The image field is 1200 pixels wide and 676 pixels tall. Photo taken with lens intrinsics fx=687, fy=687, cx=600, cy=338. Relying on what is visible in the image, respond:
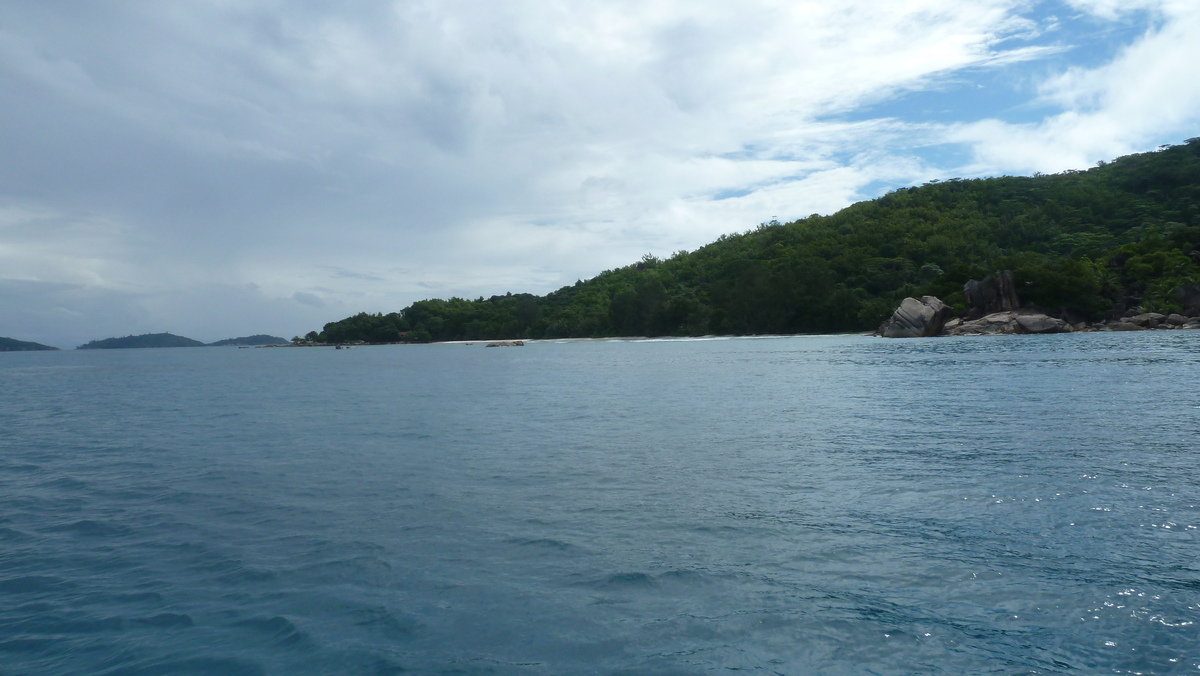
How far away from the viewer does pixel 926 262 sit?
354 feet

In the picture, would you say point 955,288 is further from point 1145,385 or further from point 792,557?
point 792,557

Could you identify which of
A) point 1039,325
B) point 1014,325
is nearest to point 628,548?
point 1014,325

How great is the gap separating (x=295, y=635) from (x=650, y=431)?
11.5 metres

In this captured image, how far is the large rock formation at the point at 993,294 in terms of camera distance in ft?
232

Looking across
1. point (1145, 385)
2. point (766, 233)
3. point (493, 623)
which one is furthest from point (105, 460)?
point (766, 233)

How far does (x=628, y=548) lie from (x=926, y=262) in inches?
4445

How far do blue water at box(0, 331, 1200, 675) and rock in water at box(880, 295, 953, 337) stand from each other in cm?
5608

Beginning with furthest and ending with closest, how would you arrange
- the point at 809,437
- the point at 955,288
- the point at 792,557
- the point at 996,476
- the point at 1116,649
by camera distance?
1. the point at 955,288
2. the point at 809,437
3. the point at 996,476
4. the point at 792,557
5. the point at 1116,649

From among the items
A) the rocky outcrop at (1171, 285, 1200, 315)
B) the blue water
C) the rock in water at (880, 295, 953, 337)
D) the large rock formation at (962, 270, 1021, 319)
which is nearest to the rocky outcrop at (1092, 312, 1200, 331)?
the rocky outcrop at (1171, 285, 1200, 315)

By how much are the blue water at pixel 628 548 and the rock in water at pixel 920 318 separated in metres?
56.1

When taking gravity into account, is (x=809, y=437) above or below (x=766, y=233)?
below

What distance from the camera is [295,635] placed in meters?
6.09

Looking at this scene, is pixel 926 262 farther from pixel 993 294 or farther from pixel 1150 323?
pixel 1150 323

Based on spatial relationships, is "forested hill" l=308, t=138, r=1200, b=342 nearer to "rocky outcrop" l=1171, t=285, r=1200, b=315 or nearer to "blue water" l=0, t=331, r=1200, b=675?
"rocky outcrop" l=1171, t=285, r=1200, b=315
